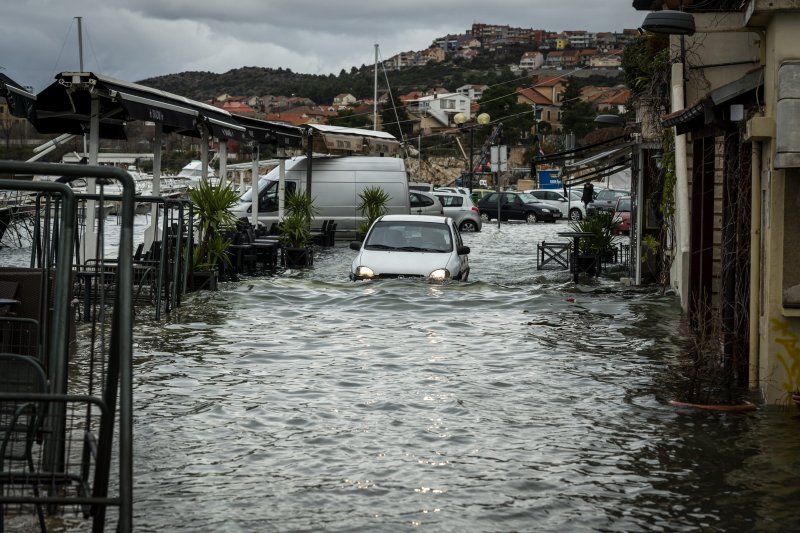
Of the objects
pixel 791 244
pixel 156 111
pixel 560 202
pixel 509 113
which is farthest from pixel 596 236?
pixel 509 113

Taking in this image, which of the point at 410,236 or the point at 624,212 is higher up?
the point at 624,212

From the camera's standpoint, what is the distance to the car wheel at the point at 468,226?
147 feet

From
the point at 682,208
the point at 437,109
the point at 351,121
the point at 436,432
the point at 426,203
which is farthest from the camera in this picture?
the point at 437,109

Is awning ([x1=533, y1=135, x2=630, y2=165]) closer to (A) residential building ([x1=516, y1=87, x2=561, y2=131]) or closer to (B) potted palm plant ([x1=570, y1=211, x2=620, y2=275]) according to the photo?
(B) potted palm plant ([x1=570, y1=211, x2=620, y2=275])

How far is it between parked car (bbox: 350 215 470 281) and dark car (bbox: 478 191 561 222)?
33.7m

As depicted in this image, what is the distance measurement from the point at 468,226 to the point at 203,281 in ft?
86.2

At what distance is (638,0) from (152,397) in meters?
14.8

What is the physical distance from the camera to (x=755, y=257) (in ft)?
34.4

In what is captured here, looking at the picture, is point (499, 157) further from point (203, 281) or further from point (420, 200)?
point (203, 281)

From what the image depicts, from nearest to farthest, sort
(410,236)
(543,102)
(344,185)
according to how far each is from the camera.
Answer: (410,236), (344,185), (543,102)

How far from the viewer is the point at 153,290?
53.3 ft

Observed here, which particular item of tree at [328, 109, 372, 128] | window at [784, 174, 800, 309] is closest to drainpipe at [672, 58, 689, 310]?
window at [784, 174, 800, 309]

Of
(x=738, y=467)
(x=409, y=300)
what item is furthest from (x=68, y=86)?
(x=738, y=467)

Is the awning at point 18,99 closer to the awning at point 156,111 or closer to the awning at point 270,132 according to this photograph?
the awning at point 156,111
